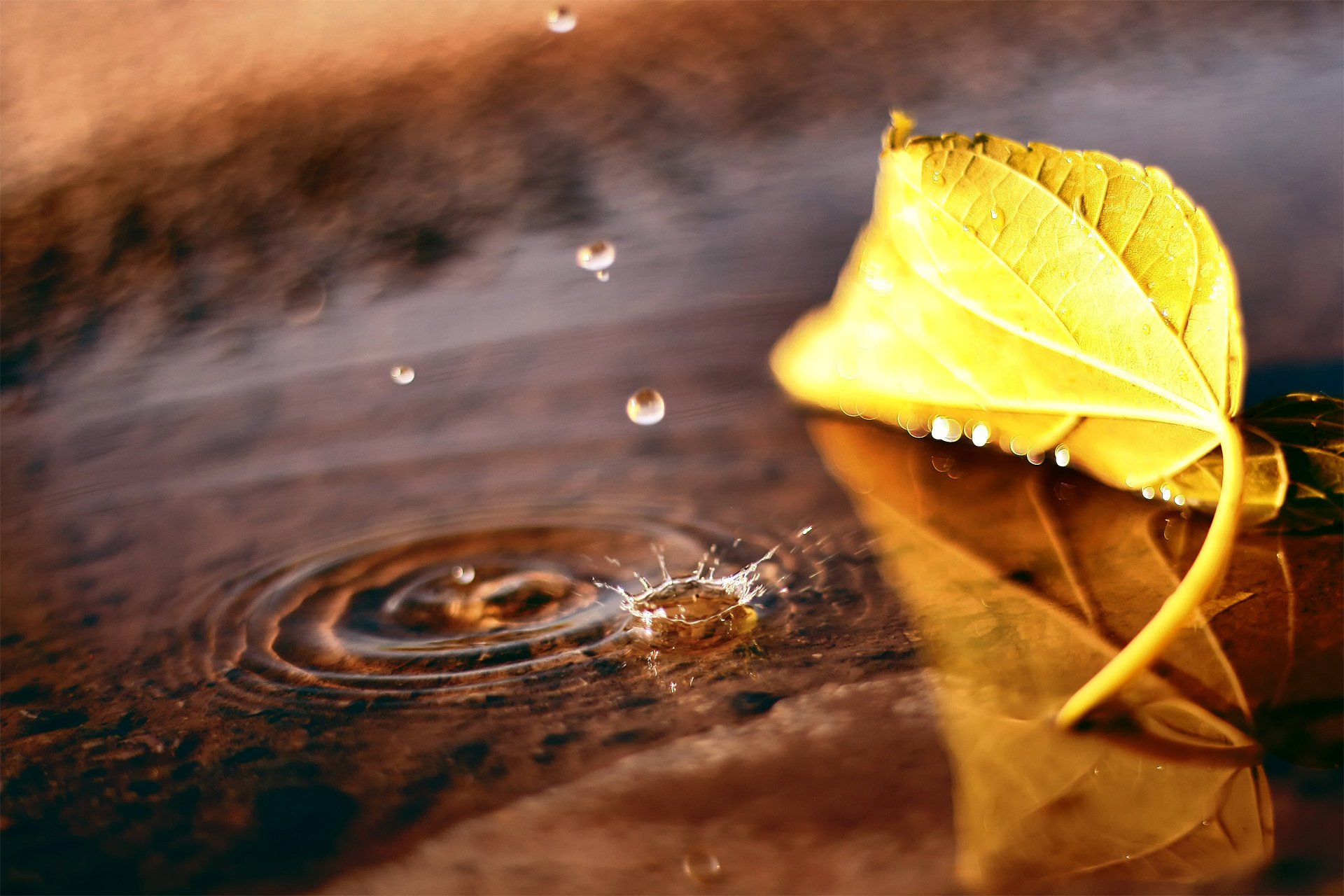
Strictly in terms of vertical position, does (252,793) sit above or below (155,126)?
below

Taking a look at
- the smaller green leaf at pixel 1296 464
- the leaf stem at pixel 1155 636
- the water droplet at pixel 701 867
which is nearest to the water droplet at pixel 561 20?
the smaller green leaf at pixel 1296 464

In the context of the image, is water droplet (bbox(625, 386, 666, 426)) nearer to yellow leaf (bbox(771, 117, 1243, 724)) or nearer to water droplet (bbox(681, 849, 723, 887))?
yellow leaf (bbox(771, 117, 1243, 724))

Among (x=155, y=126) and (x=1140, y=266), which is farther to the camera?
(x=155, y=126)

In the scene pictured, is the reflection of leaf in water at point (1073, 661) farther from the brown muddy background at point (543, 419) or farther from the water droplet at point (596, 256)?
the water droplet at point (596, 256)

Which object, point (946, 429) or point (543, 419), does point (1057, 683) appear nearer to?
point (946, 429)

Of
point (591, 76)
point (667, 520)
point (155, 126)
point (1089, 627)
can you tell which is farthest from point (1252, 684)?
point (155, 126)

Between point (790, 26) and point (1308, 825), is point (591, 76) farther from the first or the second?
point (1308, 825)
